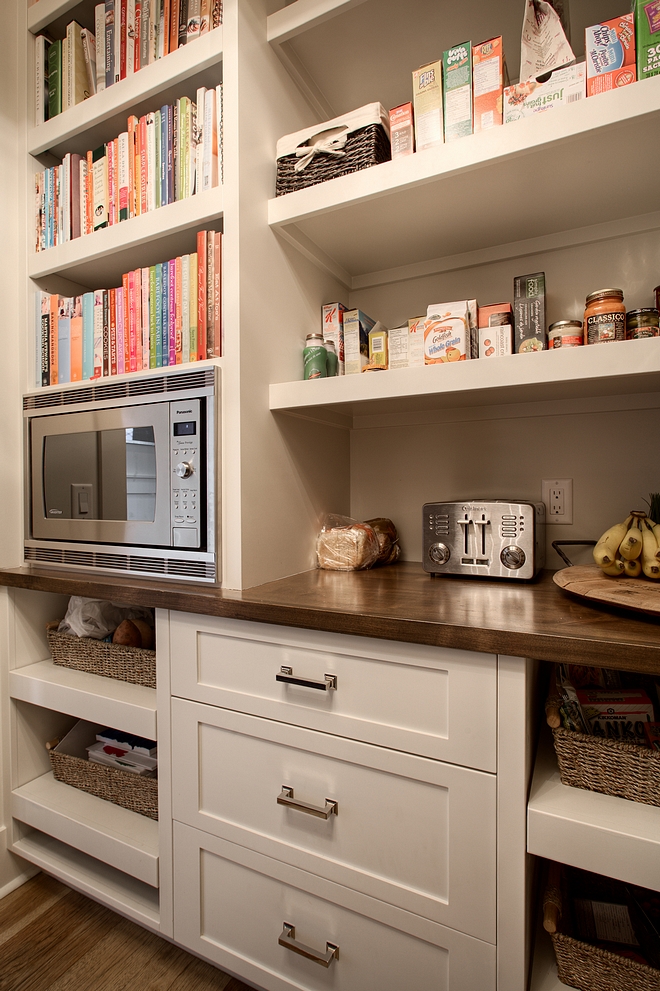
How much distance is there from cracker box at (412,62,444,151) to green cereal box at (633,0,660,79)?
36 cm

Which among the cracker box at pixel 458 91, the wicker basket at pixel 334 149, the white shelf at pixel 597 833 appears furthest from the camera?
the wicker basket at pixel 334 149

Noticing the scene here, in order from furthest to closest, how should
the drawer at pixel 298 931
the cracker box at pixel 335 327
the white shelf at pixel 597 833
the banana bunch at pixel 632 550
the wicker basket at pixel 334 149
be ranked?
the cracker box at pixel 335 327 → the wicker basket at pixel 334 149 → the banana bunch at pixel 632 550 → the drawer at pixel 298 931 → the white shelf at pixel 597 833

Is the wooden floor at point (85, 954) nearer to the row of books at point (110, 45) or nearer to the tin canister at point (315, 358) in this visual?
the tin canister at point (315, 358)

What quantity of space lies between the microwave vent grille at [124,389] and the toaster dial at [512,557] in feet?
2.54

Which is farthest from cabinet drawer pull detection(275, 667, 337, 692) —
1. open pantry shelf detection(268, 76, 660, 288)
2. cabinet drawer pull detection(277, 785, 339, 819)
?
open pantry shelf detection(268, 76, 660, 288)

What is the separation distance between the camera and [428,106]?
110 centimetres

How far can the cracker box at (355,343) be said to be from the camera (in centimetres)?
136

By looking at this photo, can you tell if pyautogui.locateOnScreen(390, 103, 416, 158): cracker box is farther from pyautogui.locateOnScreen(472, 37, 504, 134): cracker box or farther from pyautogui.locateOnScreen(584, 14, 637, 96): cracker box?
pyautogui.locateOnScreen(584, 14, 637, 96): cracker box

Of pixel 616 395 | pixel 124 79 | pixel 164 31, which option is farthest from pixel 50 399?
pixel 616 395

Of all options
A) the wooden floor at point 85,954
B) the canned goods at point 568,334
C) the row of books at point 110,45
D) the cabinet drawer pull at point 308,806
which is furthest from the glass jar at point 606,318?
the wooden floor at point 85,954

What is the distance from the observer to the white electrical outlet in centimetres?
134

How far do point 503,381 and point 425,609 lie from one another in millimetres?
472

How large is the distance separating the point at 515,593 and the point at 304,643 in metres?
0.45

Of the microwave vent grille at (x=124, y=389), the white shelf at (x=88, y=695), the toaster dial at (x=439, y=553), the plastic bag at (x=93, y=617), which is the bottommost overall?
the white shelf at (x=88, y=695)
